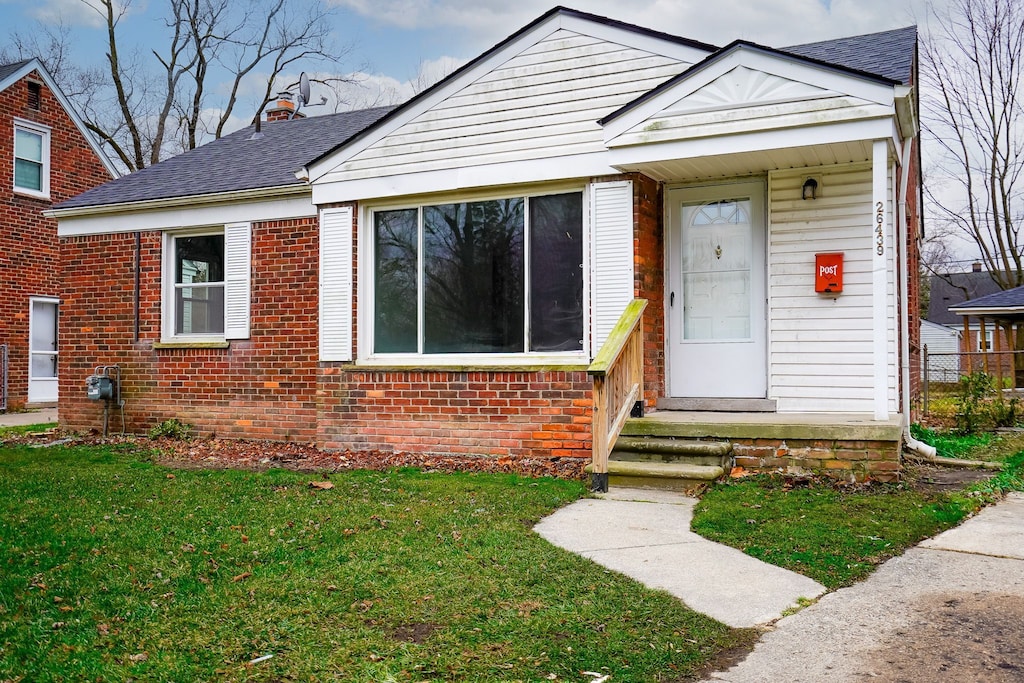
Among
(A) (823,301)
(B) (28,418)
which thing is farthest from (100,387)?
(A) (823,301)

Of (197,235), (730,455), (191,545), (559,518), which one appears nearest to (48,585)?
(191,545)

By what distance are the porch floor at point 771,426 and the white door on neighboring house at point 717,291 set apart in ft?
2.07

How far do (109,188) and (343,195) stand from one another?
191 inches

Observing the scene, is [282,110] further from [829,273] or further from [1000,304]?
[1000,304]

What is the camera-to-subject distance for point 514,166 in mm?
8758

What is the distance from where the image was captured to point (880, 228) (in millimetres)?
7090

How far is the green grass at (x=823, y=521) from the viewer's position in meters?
4.80

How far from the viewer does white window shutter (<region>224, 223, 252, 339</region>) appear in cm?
1069

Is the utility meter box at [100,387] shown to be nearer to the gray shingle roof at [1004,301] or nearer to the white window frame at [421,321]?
the white window frame at [421,321]

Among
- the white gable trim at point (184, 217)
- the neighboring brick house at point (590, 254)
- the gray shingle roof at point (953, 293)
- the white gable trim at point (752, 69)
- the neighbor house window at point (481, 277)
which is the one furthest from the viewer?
the gray shingle roof at point (953, 293)

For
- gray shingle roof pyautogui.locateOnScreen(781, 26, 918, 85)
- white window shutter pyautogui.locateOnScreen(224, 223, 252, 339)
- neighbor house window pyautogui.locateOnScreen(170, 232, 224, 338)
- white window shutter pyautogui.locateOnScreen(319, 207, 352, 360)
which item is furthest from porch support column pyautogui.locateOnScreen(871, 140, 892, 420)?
neighbor house window pyautogui.locateOnScreen(170, 232, 224, 338)

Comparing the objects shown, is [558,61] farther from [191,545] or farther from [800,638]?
[800,638]

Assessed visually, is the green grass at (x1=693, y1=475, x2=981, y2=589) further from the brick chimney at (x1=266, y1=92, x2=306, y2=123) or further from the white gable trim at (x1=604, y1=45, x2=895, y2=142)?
the brick chimney at (x1=266, y1=92, x2=306, y2=123)

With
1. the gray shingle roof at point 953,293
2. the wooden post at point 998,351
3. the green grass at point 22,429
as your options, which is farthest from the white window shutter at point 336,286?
the gray shingle roof at point 953,293
